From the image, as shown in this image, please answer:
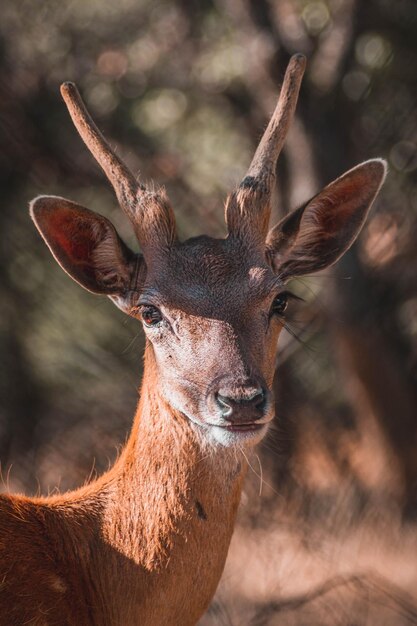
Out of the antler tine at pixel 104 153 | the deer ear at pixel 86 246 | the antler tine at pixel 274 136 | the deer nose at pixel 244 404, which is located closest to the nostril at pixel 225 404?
the deer nose at pixel 244 404

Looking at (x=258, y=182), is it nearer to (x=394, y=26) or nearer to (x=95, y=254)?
(x=95, y=254)

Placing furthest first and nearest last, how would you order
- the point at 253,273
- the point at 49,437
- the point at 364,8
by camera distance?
the point at 49,437, the point at 364,8, the point at 253,273

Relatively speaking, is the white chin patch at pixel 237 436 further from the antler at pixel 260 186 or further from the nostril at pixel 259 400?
the antler at pixel 260 186

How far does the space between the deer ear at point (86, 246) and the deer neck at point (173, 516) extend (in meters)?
0.80

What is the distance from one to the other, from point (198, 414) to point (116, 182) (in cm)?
150

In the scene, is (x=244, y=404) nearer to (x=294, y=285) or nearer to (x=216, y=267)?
(x=216, y=267)

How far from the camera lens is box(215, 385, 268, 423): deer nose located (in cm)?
497

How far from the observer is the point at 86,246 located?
5.79 meters

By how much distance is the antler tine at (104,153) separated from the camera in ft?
19.1

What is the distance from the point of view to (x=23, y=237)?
12.8 m

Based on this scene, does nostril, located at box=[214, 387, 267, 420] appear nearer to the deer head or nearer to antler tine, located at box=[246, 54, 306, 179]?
the deer head

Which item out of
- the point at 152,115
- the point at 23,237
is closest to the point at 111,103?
the point at 152,115

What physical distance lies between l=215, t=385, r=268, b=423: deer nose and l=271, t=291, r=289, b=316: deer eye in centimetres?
76

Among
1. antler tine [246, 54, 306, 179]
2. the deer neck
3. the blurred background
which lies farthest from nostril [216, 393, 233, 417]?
the blurred background
